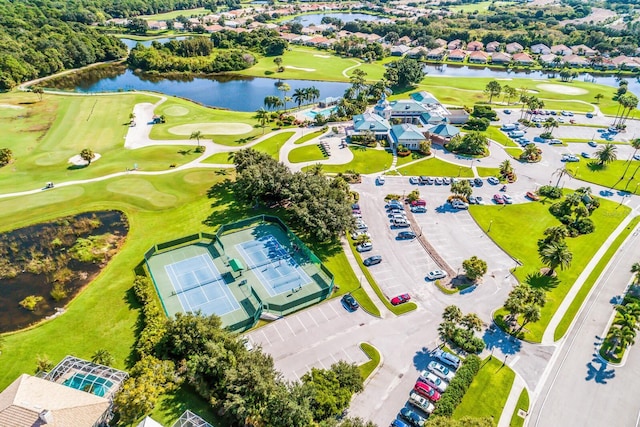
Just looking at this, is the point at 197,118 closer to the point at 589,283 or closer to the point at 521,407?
the point at 589,283

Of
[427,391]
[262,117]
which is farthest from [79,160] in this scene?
[427,391]

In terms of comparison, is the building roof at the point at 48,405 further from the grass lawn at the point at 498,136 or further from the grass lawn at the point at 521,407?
the grass lawn at the point at 498,136

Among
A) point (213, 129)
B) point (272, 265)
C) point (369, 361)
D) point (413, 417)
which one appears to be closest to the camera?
point (413, 417)

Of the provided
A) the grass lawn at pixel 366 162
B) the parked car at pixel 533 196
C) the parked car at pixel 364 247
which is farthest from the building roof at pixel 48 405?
the parked car at pixel 533 196

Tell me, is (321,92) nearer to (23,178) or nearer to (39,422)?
(23,178)

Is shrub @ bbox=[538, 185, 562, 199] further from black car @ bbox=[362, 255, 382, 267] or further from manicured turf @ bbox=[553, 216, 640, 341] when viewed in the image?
black car @ bbox=[362, 255, 382, 267]

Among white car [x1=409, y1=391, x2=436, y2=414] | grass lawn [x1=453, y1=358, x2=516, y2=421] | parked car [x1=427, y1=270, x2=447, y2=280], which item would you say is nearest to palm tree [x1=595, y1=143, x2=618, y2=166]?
parked car [x1=427, y1=270, x2=447, y2=280]
